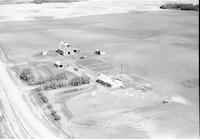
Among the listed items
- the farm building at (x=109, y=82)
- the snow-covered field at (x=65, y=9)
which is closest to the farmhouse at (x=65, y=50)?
the farm building at (x=109, y=82)

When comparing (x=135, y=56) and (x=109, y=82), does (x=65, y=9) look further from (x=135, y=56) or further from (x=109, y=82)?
(x=109, y=82)

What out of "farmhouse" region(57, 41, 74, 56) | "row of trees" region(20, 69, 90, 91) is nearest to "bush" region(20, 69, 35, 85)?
"row of trees" region(20, 69, 90, 91)

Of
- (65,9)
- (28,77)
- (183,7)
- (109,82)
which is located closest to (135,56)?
(109,82)

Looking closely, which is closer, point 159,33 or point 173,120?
point 173,120

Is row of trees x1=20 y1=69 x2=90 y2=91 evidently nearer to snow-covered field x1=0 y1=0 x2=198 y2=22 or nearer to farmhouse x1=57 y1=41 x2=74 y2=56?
farmhouse x1=57 y1=41 x2=74 y2=56

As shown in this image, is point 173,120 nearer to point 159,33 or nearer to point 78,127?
point 78,127

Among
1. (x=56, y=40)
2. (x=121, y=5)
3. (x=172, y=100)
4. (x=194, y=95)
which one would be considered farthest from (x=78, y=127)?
(x=121, y=5)

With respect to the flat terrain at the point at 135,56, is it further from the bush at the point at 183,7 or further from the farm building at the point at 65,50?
the bush at the point at 183,7
